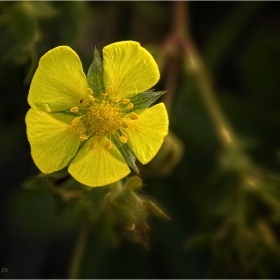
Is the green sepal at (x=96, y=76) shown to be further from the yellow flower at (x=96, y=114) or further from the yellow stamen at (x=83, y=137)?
the yellow stamen at (x=83, y=137)

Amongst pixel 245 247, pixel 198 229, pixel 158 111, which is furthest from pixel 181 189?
pixel 158 111

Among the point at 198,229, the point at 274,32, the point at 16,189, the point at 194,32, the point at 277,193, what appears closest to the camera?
the point at 277,193

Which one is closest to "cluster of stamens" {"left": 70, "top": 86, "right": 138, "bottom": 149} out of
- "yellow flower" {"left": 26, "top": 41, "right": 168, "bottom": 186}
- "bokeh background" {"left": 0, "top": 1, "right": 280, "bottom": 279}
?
"yellow flower" {"left": 26, "top": 41, "right": 168, "bottom": 186}

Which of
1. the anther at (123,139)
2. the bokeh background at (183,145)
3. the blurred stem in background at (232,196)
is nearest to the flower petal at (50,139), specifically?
the anther at (123,139)

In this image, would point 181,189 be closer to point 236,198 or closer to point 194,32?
point 236,198

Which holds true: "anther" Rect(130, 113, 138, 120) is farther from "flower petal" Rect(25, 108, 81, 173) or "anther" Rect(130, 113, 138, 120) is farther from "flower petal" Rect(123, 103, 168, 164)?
"flower petal" Rect(25, 108, 81, 173)
